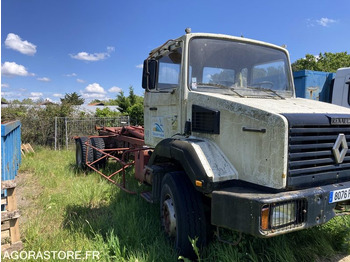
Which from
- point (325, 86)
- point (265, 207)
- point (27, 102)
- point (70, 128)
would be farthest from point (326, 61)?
point (265, 207)

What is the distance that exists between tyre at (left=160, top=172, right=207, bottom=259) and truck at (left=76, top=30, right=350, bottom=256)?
10mm

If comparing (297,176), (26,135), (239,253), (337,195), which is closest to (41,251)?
(239,253)

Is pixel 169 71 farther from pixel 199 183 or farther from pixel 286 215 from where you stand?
pixel 286 215

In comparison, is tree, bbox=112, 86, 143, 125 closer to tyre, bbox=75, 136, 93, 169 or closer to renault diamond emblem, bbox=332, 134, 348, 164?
tyre, bbox=75, 136, 93, 169

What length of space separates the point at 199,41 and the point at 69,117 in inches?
417

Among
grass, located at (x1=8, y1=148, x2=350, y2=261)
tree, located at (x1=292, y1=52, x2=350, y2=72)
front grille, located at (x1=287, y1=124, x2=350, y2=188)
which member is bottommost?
grass, located at (x1=8, y1=148, x2=350, y2=261)

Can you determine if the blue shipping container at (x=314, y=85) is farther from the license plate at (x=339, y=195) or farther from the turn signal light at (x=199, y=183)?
the turn signal light at (x=199, y=183)

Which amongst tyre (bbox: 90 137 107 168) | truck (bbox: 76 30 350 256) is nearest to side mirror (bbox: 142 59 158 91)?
truck (bbox: 76 30 350 256)

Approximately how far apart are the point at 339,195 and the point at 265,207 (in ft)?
2.61

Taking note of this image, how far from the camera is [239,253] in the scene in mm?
2838

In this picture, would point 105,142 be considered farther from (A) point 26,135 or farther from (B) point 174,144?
(A) point 26,135

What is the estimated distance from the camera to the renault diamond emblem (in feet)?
8.34

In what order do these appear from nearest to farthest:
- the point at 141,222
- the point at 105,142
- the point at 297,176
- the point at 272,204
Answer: the point at 272,204 < the point at 297,176 < the point at 141,222 < the point at 105,142

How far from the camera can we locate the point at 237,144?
266cm
